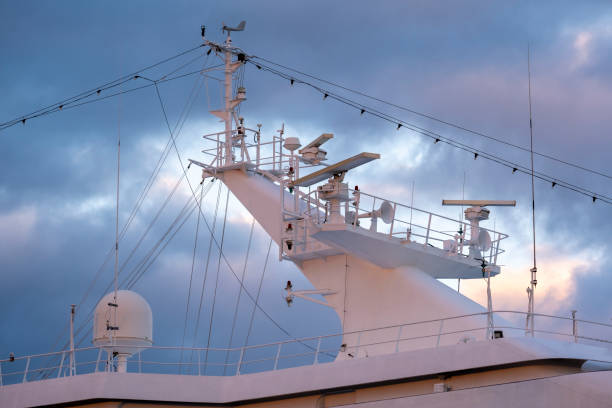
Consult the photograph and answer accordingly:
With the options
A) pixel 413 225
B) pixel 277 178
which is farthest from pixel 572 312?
pixel 277 178

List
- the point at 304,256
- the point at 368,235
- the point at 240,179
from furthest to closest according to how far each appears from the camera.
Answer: the point at 240,179 → the point at 304,256 → the point at 368,235

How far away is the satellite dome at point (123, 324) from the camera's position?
82.5ft

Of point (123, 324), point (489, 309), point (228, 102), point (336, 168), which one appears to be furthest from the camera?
point (228, 102)

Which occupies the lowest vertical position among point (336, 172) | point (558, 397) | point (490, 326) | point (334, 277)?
point (558, 397)

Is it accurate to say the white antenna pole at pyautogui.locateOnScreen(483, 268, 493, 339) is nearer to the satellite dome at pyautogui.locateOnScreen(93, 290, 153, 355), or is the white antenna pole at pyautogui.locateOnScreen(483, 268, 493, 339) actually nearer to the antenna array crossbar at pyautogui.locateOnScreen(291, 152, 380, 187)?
the antenna array crossbar at pyautogui.locateOnScreen(291, 152, 380, 187)

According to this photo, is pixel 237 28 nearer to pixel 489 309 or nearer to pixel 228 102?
pixel 228 102

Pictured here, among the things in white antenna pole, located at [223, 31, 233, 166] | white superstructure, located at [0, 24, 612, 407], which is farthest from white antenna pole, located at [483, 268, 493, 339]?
white antenna pole, located at [223, 31, 233, 166]

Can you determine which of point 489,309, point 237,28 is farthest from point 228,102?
point 489,309

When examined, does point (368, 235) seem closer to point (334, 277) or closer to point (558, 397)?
point (334, 277)

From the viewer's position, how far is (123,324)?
82.8 feet

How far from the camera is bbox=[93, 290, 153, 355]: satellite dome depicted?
82.5 ft

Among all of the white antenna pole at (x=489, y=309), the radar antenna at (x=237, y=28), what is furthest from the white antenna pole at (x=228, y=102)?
the white antenna pole at (x=489, y=309)

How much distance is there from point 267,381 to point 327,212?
4701mm

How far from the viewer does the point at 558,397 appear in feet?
61.1
